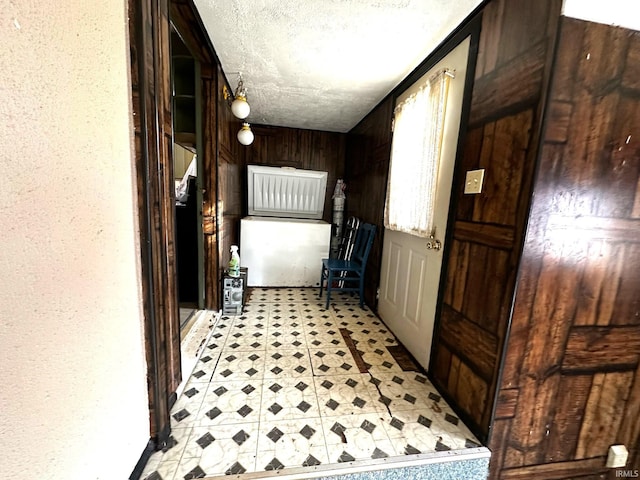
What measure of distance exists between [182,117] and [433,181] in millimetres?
2687

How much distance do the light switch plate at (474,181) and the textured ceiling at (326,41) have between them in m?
0.95

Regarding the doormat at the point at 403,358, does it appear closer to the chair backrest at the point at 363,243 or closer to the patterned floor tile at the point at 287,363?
the patterned floor tile at the point at 287,363

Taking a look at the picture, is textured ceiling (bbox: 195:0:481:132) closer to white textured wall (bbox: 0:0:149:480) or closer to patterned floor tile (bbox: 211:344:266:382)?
white textured wall (bbox: 0:0:149:480)

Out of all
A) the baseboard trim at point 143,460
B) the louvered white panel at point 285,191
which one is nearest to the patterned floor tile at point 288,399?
the baseboard trim at point 143,460

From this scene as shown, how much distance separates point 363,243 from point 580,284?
2.02 m

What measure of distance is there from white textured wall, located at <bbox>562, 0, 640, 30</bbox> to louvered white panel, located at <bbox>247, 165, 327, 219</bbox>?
310 cm

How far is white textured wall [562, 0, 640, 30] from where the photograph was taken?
1.00 metres

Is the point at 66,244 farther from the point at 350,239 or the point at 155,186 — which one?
the point at 350,239

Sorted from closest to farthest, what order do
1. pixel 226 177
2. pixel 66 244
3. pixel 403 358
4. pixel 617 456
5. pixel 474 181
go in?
pixel 66 244, pixel 617 456, pixel 474 181, pixel 403 358, pixel 226 177

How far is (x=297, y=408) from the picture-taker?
4.81 ft

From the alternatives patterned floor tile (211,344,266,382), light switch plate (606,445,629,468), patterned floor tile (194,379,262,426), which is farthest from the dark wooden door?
light switch plate (606,445,629,468)

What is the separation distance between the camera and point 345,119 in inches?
136

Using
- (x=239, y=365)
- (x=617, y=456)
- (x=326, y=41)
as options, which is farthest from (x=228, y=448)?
(x=326, y=41)

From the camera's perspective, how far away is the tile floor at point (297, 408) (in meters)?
1.18
